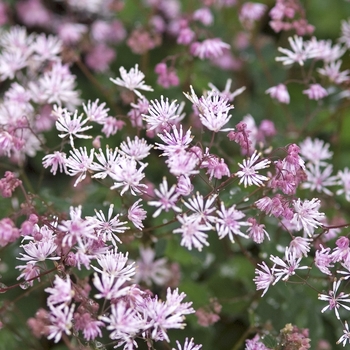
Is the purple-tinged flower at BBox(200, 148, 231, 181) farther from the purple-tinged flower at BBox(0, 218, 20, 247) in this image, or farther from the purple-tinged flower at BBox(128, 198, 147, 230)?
the purple-tinged flower at BBox(0, 218, 20, 247)

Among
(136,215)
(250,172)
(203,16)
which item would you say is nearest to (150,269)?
(136,215)

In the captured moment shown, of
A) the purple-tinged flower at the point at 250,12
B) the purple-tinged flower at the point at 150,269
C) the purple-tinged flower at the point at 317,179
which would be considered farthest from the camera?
the purple-tinged flower at the point at 250,12

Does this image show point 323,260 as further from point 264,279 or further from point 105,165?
point 105,165

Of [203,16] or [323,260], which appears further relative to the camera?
[203,16]

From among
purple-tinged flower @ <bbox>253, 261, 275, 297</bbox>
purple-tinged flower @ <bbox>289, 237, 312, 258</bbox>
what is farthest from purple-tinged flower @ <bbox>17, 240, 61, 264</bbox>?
purple-tinged flower @ <bbox>289, 237, 312, 258</bbox>

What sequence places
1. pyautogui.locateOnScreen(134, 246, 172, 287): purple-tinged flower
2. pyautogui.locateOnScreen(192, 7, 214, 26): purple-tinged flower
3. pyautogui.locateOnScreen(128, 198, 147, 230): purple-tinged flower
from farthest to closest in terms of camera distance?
pyautogui.locateOnScreen(192, 7, 214, 26): purple-tinged flower < pyautogui.locateOnScreen(134, 246, 172, 287): purple-tinged flower < pyautogui.locateOnScreen(128, 198, 147, 230): purple-tinged flower

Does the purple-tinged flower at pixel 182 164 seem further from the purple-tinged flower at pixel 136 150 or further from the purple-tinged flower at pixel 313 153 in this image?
the purple-tinged flower at pixel 313 153

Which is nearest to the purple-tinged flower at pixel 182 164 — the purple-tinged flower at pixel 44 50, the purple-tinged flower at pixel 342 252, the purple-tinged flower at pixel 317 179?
the purple-tinged flower at pixel 342 252

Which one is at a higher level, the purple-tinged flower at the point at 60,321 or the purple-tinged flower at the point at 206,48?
the purple-tinged flower at the point at 206,48

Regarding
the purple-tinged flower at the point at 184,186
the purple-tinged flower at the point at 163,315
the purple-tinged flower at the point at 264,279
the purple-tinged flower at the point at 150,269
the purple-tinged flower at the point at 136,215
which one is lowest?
the purple-tinged flower at the point at 150,269

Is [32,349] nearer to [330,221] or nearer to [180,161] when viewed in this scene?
[180,161]
